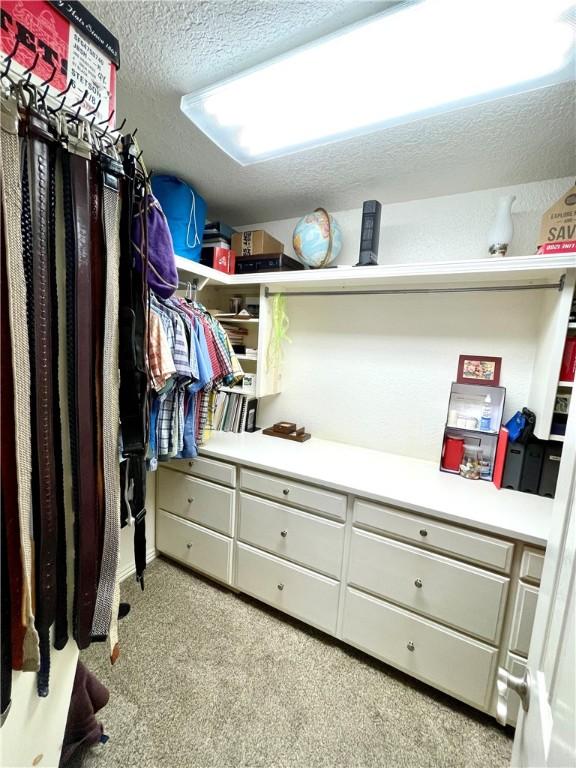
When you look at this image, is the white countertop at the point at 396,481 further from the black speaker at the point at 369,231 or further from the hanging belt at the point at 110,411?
the black speaker at the point at 369,231

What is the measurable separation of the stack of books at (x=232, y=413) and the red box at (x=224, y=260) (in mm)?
819

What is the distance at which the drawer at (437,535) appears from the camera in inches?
47.7

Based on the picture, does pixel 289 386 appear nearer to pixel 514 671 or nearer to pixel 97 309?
pixel 97 309

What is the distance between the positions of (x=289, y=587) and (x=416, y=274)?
1.73 meters

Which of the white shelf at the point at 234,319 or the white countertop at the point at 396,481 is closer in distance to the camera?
the white countertop at the point at 396,481

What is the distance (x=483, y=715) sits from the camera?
1309mm

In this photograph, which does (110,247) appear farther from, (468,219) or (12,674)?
(468,219)

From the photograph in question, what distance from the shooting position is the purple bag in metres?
0.82

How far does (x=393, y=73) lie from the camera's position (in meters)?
0.96

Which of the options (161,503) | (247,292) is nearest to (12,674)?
(161,503)

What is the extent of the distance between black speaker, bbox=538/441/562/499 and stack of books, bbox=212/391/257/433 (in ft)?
5.43

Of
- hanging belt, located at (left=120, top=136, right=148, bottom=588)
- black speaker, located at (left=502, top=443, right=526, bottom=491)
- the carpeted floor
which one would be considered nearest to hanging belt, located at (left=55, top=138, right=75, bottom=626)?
hanging belt, located at (left=120, top=136, right=148, bottom=588)

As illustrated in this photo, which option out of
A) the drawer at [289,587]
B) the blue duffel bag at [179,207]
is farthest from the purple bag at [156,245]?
the drawer at [289,587]

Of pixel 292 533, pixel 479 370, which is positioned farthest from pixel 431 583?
pixel 479 370
